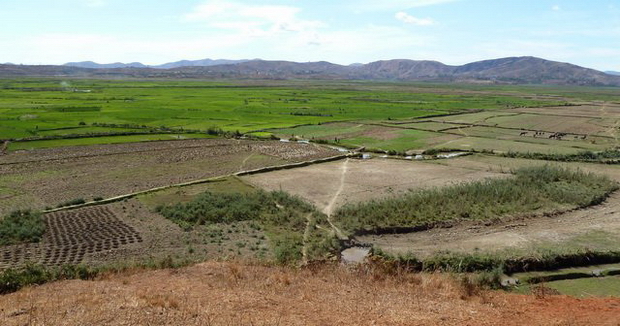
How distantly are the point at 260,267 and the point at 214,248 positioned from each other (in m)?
4.60

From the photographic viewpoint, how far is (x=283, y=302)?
14250mm

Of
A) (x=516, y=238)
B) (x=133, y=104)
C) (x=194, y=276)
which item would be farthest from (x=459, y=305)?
(x=133, y=104)

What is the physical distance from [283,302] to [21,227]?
16.6 metres

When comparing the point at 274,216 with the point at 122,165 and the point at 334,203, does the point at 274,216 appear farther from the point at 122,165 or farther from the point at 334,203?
the point at 122,165

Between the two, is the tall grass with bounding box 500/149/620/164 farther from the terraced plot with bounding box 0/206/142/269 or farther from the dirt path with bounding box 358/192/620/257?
the terraced plot with bounding box 0/206/142/269

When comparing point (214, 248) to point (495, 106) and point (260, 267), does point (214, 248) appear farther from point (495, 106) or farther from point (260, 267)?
point (495, 106)

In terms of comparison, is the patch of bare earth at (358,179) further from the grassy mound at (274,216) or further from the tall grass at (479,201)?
the grassy mound at (274,216)

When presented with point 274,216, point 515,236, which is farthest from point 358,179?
point 515,236

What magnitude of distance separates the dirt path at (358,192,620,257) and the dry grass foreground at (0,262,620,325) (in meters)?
5.65

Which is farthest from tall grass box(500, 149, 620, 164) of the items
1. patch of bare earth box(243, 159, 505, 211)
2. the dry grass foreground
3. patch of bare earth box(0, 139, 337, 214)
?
the dry grass foreground

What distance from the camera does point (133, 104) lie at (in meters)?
89.3

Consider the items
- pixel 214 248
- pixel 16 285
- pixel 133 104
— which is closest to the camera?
pixel 16 285

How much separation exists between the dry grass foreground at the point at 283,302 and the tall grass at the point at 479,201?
8435 millimetres

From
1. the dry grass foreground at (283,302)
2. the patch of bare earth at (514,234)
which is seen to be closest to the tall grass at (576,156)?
the patch of bare earth at (514,234)
